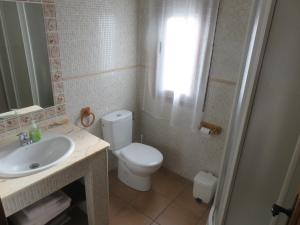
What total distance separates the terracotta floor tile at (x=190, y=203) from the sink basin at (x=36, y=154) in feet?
4.19

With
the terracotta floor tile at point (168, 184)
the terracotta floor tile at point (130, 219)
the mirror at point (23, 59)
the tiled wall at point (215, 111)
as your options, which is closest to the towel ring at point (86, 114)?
the mirror at point (23, 59)

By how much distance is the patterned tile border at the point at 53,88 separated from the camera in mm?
1602

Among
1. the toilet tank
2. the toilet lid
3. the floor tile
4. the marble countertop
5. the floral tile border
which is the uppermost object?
the floral tile border

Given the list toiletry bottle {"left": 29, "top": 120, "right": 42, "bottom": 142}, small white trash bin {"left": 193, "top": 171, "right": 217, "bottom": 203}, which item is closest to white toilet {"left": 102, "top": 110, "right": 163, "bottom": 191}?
small white trash bin {"left": 193, "top": 171, "right": 217, "bottom": 203}

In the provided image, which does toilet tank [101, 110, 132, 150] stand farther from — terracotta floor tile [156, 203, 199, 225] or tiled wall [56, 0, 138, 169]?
terracotta floor tile [156, 203, 199, 225]

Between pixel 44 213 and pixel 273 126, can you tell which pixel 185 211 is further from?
pixel 273 126

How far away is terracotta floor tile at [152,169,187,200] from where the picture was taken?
2.38 m

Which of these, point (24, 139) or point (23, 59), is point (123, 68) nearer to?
point (23, 59)

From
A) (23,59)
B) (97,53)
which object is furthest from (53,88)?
(97,53)

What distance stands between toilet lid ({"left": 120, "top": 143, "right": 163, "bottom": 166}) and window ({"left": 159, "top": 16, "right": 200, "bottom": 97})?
65 cm

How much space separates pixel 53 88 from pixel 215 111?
1.42 meters

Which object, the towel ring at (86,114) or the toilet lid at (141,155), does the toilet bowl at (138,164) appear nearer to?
the toilet lid at (141,155)

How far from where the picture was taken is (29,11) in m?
1.54

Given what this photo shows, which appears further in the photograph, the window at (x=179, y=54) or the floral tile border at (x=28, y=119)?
the window at (x=179, y=54)
